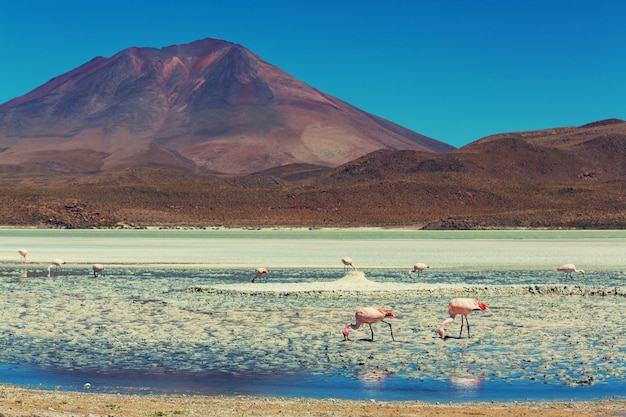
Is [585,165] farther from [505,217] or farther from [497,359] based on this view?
[497,359]

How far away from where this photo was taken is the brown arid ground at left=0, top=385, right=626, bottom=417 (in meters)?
10.3

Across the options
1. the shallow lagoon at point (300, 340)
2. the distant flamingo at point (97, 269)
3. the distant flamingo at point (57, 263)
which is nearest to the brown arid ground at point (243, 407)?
the shallow lagoon at point (300, 340)

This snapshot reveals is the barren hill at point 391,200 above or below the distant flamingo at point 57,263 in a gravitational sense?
above

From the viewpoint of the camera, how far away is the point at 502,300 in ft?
76.3

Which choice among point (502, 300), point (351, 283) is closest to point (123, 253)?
point (351, 283)

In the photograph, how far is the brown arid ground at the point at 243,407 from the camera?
10.3 m

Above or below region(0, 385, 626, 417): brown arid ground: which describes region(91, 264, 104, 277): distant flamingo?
above

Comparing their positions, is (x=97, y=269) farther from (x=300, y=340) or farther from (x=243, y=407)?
(x=243, y=407)

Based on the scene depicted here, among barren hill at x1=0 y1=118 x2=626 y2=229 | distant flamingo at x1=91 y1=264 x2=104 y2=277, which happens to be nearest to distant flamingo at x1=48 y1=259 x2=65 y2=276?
distant flamingo at x1=91 y1=264 x2=104 y2=277

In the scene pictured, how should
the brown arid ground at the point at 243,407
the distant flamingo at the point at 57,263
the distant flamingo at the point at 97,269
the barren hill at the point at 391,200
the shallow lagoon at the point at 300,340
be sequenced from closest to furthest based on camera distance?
the brown arid ground at the point at 243,407
the shallow lagoon at the point at 300,340
the distant flamingo at the point at 97,269
the distant flamingo at the point at 57,263
the barren hill at the point at 391,200

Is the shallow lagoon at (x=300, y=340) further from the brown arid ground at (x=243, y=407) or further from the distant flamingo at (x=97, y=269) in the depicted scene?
the brown arid ground at (x=243, y=407)

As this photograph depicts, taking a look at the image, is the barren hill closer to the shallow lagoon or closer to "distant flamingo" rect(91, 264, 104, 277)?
"distant flamingo" rect(91, 264, 104, 277)

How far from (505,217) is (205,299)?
76285 mm

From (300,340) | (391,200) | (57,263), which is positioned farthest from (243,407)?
(391,200)
